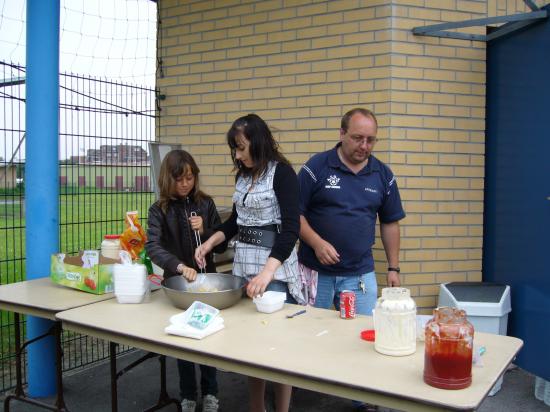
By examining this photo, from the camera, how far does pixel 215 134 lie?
4.80 metres

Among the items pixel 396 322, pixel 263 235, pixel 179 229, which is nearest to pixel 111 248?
pixel 179 229

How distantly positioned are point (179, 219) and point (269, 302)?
832 millimetres

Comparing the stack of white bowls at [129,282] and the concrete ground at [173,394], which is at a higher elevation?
the stack of white bowls at [129,282]

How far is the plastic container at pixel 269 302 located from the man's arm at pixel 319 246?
0.53 meters

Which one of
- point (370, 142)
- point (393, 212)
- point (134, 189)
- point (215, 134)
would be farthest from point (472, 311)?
point (134, 189)

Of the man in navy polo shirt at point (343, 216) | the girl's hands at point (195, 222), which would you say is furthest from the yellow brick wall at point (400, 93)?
the girl's hands at point (195, 222)

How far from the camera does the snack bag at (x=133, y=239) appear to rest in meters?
3.12

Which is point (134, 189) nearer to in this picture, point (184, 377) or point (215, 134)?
point (215, 134)

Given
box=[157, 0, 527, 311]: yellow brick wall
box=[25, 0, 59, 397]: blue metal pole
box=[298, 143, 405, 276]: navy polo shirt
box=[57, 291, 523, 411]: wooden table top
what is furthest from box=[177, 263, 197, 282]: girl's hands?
box=[157, 0, 527, 311]: yellow brick wall

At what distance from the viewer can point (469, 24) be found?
3830mm

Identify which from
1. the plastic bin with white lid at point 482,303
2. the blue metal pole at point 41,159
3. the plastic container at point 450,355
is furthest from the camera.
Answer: the plastic bin with white lid at point 482,303

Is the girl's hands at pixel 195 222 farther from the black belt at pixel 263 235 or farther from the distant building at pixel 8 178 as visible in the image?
the distant building at pixel 8 178

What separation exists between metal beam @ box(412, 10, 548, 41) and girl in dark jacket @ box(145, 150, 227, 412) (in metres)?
2.04

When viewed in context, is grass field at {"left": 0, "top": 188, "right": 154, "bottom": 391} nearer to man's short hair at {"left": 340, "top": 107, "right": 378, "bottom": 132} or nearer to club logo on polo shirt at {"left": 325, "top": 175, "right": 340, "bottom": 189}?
club logo on polo shirt at {"left": 325, "top": 175, "right": 340, "bottom": 189}
